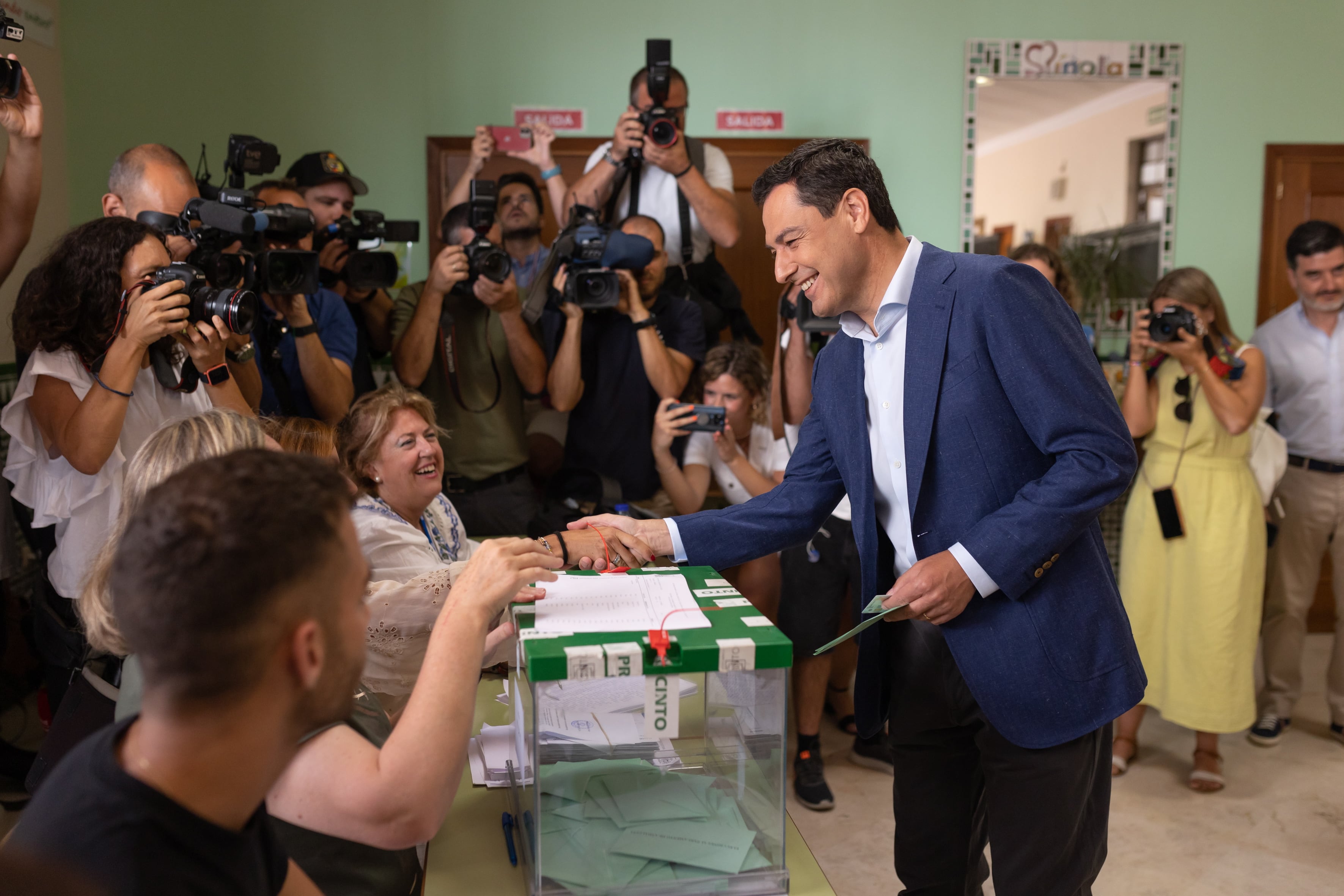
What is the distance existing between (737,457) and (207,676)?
2.34m

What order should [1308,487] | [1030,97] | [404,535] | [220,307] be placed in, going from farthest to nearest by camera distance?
[1030,97], [1308,487], [220,307], [404,535]

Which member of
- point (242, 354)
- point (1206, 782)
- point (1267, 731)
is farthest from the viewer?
point (1267, 731)

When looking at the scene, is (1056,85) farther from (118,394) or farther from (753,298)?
(118,394)

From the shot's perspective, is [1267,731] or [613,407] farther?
[1267,731]

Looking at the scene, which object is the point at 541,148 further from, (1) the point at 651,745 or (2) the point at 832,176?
(1) the point at 651,745

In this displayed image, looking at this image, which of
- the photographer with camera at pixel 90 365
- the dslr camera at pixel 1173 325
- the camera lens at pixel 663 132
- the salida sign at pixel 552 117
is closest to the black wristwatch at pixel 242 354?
the photographer with camera at pixel 90 365

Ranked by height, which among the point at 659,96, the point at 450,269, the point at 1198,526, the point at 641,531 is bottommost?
the point at 1198,526

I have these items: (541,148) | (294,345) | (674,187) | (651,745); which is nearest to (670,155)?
(674,187)

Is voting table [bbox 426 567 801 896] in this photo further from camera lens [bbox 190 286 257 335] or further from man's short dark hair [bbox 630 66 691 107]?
man's short dark hair [bbox 630 66 691 107]

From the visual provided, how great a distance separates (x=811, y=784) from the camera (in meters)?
2.91

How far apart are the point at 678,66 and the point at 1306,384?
2.66 meters

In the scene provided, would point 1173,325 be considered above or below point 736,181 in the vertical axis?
below

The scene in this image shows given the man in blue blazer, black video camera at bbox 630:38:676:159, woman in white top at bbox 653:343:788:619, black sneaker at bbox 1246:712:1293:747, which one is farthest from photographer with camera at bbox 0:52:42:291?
black sneaker at bbox 1246:712:1293:747

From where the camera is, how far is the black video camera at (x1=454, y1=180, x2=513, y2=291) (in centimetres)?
292
